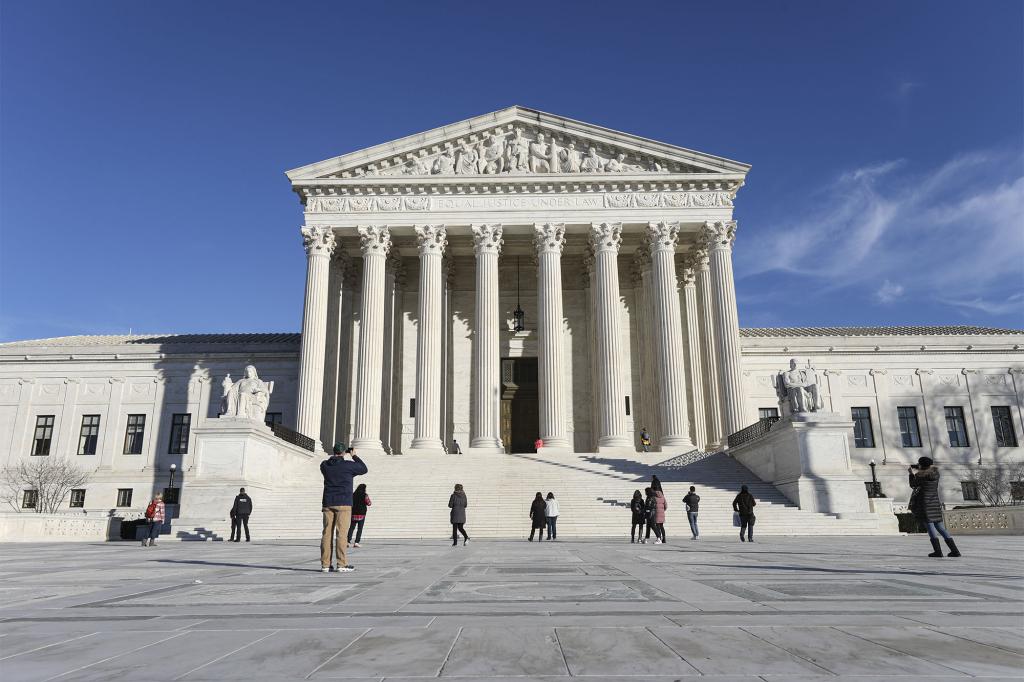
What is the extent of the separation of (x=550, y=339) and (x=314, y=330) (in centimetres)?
1257

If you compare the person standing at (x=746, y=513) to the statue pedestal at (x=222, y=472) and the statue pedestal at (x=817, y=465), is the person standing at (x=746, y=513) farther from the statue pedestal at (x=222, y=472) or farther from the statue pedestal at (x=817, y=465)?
the statue pedestal at (x=222, y=472)

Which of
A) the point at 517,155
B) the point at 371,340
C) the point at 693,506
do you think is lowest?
the point at 693,506

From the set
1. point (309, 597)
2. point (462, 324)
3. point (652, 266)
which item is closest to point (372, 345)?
point (462, 324)

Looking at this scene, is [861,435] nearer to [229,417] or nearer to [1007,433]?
[1007,433]

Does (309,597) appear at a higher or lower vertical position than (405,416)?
lower

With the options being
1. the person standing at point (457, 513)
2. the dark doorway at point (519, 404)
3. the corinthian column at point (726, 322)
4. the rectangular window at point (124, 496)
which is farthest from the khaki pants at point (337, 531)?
the rectangular window at point (124, 496)

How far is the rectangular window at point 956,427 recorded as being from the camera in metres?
41.7

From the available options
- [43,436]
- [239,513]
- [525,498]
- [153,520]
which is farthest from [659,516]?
[43,436]

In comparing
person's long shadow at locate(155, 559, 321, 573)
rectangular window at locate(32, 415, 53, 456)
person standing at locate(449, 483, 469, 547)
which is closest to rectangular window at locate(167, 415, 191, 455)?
rectangular window at locate(32, 415, 53, 456)

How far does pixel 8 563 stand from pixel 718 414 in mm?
30644

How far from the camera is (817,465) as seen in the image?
24.1m

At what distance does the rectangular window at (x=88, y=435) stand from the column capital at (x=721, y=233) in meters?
39.5

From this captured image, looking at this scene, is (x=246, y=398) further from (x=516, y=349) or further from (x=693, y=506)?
→ (x=516, y=349)

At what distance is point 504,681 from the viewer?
3445mm
